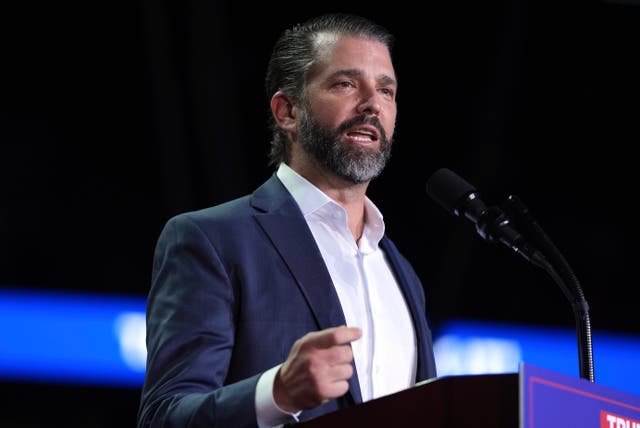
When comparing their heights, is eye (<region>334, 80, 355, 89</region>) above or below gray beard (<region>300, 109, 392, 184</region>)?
above

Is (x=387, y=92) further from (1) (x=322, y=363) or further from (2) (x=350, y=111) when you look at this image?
(1) (x=322, y=363)

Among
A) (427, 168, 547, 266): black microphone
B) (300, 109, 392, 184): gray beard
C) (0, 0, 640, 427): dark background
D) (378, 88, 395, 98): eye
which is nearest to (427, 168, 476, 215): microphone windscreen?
(427, 168, 547, 266): black microphone

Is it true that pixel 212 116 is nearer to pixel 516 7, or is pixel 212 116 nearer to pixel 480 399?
pixel 516 7

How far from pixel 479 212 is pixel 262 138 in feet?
11.2

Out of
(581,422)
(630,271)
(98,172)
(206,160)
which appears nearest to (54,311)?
(98,172)

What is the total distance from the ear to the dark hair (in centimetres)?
2

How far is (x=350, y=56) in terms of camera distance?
200 centimetres

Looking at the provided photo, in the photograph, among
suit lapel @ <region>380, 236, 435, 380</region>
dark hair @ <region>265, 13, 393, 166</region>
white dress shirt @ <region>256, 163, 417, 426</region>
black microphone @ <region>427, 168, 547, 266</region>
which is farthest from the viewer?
dark hair @ <region>265, 13, 393, 166</region>

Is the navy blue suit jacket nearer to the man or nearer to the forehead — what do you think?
the man

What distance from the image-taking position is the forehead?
1991mm

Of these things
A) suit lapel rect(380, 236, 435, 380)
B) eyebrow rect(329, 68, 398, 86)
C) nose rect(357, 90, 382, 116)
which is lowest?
suit lapel rect(380, 236, 435, 380)

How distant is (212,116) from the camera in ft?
15.4

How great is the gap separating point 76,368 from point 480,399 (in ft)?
11.9

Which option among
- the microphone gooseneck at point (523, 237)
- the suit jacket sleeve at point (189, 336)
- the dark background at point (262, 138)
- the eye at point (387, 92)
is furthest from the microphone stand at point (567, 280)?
the dark background at point (262, 138)
